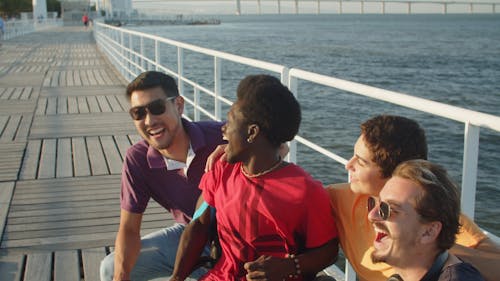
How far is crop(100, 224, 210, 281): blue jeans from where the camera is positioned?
2346 millimetres

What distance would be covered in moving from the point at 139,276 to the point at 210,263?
420 millimetres

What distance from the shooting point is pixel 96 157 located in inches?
213

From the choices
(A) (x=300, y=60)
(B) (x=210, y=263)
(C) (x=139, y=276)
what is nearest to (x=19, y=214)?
(C) (x=139, y=276)

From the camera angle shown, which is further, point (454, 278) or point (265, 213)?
point (265, 213)

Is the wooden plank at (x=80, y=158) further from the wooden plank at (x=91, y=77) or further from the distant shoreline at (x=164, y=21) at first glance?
the distant shoreline at (x=164, y=21)

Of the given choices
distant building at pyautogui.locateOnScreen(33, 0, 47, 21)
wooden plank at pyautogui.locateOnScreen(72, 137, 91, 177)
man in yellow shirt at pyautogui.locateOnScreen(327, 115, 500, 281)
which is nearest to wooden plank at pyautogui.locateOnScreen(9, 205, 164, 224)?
wooden plank at pyautogui.locateOnScreen(72, 137, 91, 177)

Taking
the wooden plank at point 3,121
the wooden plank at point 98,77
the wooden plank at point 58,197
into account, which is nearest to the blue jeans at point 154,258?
the wooden plank at point 58,197

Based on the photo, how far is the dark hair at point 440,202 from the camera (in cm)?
→ 127

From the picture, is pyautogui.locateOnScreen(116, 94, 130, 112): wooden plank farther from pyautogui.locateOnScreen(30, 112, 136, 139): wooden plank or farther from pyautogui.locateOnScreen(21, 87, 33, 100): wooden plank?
pyautogui.locateOnScreen(21, 87, 33, 100): wooden plank

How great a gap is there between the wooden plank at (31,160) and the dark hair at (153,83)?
2.77 metres

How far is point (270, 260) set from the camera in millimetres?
1707

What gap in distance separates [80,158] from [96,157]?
5.4 inches

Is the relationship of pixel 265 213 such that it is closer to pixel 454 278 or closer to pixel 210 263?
pixel 210 263

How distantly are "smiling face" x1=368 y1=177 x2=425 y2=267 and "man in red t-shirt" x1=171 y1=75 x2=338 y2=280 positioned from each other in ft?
1.15
